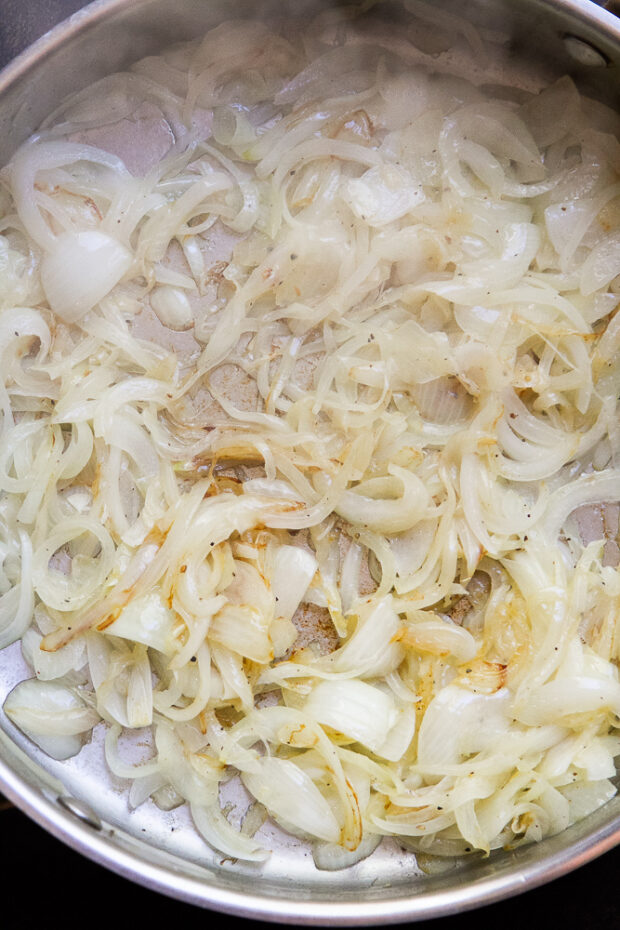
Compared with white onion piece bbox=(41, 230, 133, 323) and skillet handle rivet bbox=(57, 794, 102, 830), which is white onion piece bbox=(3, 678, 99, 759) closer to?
skillet handle rivet bbox=(57, 794, 102, 830)

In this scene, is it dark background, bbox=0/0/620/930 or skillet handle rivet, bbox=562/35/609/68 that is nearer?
skillet handle rivet, bbox=562/35/609/68

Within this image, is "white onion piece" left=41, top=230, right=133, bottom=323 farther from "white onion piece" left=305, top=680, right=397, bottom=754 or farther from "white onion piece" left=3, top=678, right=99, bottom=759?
"white onion piece" left=305, top=680, right=397, bottom=754

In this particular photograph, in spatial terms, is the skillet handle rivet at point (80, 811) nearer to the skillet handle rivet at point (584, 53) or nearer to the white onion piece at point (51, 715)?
the white onion piece at point (51, 715)

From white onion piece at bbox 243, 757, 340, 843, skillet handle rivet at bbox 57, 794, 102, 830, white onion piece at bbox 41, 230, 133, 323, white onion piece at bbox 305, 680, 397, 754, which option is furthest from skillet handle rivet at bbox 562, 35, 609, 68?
skillet handle rivet at bbox 57, 794, 102, 830

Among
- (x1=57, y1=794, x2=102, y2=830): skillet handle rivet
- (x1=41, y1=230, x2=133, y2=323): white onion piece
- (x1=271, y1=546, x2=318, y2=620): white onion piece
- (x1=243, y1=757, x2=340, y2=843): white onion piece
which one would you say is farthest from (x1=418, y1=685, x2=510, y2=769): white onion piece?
(x1=41, y1=230, x2=133, y2=323): white onion piece

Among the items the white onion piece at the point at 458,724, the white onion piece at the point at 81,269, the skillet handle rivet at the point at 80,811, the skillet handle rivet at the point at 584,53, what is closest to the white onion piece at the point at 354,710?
the white onion piece at the point at 458,724

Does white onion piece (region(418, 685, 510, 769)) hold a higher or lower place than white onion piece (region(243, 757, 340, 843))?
higher

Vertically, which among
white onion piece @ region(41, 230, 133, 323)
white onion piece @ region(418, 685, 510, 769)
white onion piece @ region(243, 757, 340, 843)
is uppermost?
white onion piece @ region(41, 230, 133, 323)
